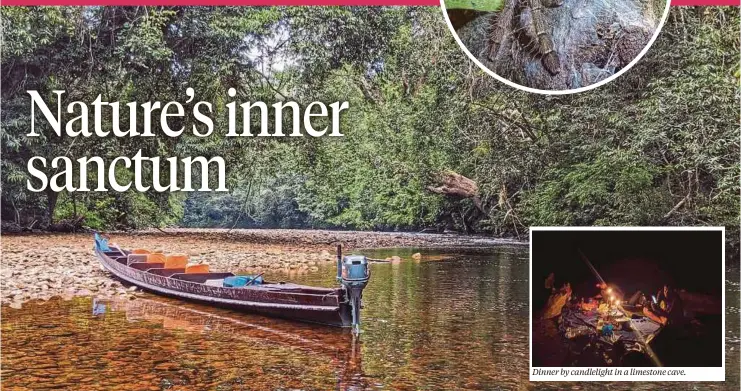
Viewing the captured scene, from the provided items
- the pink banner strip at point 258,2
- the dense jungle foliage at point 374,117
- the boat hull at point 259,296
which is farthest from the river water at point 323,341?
the pink banner strip at point 258,2

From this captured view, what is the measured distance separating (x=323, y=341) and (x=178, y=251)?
146cm

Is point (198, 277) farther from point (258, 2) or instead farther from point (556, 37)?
point (556, 37)

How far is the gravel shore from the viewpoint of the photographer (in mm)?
6816

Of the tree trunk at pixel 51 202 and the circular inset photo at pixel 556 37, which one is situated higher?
the circular inset photo at pixel 556 37

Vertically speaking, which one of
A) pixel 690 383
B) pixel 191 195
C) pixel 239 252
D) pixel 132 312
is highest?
pixel 191 195

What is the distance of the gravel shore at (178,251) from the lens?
682 centimetres

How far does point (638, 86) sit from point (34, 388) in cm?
475

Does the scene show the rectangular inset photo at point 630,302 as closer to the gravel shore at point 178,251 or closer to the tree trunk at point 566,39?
the gravel shore at point 178,251

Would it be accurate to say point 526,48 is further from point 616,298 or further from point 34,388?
point 34,388

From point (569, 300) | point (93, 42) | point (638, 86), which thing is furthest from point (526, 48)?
point (93, 42)

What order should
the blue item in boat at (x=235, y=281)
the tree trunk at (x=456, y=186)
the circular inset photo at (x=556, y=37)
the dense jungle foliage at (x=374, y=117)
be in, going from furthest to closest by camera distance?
1. the blue item in boat at (x=235, y=281)
2. the tree trunk at (x=456, y=186)
3. the dense jungle foliage at (x=374, y=117)
4. the circular inset photo at (x=556, y=37)

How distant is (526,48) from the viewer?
260 inches

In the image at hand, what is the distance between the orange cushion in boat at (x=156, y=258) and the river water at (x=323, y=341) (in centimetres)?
33

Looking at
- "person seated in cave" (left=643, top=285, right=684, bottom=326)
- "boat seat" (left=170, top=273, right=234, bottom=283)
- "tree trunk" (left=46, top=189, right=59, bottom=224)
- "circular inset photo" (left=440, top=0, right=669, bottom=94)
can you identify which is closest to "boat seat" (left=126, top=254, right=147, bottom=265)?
"boat seat" (left=170, top=273, right=234, bottom=283)
